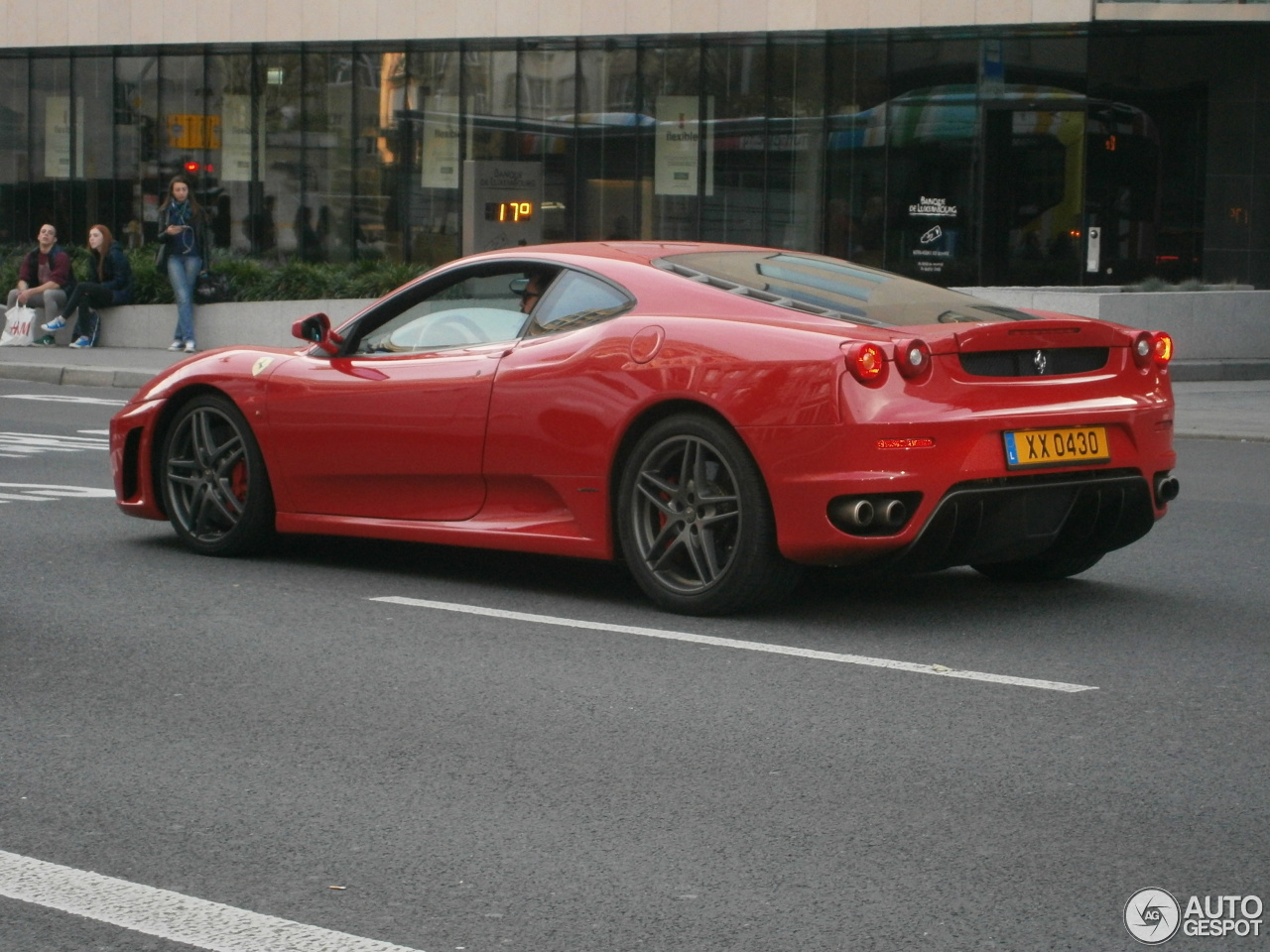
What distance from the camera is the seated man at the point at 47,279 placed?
81.7 feet

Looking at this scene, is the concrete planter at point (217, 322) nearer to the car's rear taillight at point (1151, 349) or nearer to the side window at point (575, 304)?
the side window at point (575, 304)

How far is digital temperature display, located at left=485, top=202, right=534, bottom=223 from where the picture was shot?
101 feet

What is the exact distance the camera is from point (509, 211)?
3078 cm

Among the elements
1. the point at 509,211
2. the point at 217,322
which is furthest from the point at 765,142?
the point at 217,322

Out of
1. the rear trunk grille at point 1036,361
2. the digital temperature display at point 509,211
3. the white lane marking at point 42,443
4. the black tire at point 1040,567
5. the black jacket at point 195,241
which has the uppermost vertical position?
the digital temperature display at point 509,211

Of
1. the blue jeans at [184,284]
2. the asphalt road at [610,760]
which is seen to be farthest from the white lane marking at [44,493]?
the blue jeans at [184,284]

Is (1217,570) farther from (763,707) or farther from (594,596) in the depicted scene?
(763,707)

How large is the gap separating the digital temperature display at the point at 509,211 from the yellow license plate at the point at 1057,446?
2416 centimetres

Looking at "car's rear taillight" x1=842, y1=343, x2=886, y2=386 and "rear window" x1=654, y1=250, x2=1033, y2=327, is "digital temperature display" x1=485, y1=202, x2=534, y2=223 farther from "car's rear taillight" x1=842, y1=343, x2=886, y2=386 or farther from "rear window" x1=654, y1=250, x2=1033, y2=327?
"car's rear taillight" x1=842, y1=343, x2=886, y2=386

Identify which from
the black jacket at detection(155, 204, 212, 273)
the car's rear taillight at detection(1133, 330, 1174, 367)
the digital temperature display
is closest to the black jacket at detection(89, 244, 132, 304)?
the black jacket at detection(155, 204, 212, 273)

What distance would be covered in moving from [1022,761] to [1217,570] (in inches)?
143

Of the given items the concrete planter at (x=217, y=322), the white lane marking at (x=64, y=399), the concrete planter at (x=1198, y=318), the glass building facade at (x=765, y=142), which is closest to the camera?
the white lane marking at (x=64, y=399)

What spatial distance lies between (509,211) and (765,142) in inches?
175

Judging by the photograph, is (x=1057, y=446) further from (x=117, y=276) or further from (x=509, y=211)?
(x=509, y=211)
